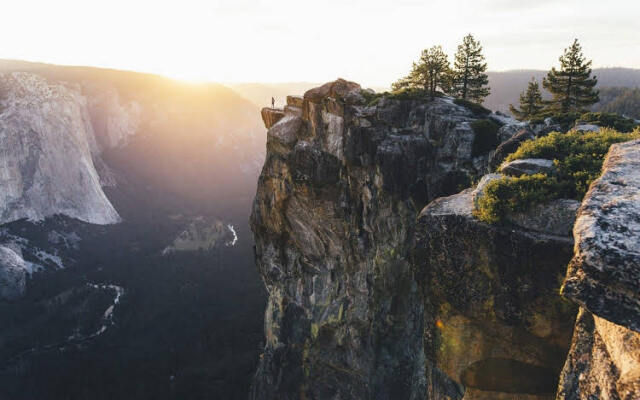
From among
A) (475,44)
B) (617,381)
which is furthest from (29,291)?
(617,381)

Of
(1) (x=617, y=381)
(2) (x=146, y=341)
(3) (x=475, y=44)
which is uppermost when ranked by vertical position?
(3) (x=475, y=44)

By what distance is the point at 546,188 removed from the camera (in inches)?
546

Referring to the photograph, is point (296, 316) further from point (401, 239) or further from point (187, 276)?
point (187, 276)

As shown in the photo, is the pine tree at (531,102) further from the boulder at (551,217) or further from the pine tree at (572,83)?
the boulder at (551,217)

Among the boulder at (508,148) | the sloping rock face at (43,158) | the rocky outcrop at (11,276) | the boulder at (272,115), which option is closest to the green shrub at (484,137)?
the boulder at (508,148)

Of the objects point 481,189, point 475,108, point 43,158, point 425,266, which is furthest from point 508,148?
point 43,158

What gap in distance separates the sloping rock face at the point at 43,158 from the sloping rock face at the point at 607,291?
15024 cm

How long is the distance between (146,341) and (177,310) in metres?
13.5

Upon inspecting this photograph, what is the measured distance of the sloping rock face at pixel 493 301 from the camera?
13.0 m

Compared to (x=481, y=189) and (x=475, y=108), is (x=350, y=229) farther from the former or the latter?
(x=481, y=189)

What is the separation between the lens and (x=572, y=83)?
44.1 meters

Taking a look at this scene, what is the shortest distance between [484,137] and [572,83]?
22.5 metres

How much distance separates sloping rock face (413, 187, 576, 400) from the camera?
510 inches

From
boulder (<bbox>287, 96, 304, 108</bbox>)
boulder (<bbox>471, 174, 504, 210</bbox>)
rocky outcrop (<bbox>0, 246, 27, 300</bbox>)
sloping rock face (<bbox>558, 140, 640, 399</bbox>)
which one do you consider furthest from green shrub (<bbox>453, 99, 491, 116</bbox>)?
rocky outcrop (<bbox>0, 246, 27, 300</bbox>)
